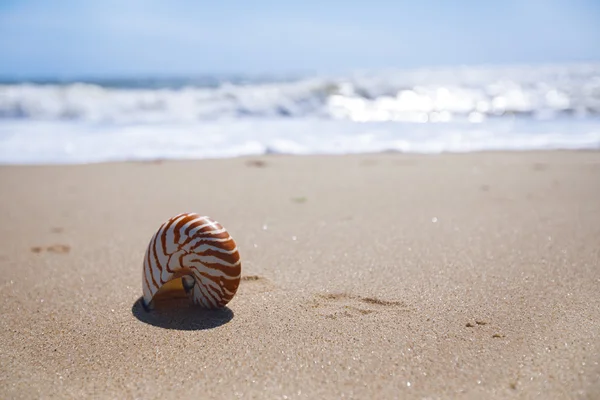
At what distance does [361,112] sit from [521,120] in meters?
3.82

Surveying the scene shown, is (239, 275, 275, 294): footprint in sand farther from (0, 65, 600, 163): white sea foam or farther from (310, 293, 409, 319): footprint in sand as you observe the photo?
(0, 65, 600, 163): white sea foam

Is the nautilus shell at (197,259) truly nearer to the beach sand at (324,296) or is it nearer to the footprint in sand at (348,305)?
the beach sand at (324,296)

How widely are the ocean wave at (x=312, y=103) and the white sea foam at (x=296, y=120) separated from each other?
0.03m

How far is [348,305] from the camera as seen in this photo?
2.43m

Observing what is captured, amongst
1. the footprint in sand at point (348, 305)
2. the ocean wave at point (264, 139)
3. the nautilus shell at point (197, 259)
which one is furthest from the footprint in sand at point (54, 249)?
the ocean wave at point (264, 139)

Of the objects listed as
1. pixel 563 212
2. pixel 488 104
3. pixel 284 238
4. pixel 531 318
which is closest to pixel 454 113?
pixel 488 104

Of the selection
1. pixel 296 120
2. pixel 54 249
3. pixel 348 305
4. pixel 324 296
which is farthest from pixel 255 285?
pixel 296 120

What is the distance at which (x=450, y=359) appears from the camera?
1.96 metres

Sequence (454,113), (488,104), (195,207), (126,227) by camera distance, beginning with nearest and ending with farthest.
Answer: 1. (126,227)
2. (195,207)
3. (454,113)
4. (488,104)

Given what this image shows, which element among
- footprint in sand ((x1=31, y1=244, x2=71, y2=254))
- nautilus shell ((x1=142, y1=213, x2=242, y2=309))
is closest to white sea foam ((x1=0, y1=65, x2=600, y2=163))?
footprint in sand ((x1=31, y1=244, x2=71, y2=254))

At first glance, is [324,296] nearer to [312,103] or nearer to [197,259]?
[197,259]

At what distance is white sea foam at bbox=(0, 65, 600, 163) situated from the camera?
7426mm

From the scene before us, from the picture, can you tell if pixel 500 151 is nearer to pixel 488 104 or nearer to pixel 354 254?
pixel 354 254

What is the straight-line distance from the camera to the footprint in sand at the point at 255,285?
2.64 m
